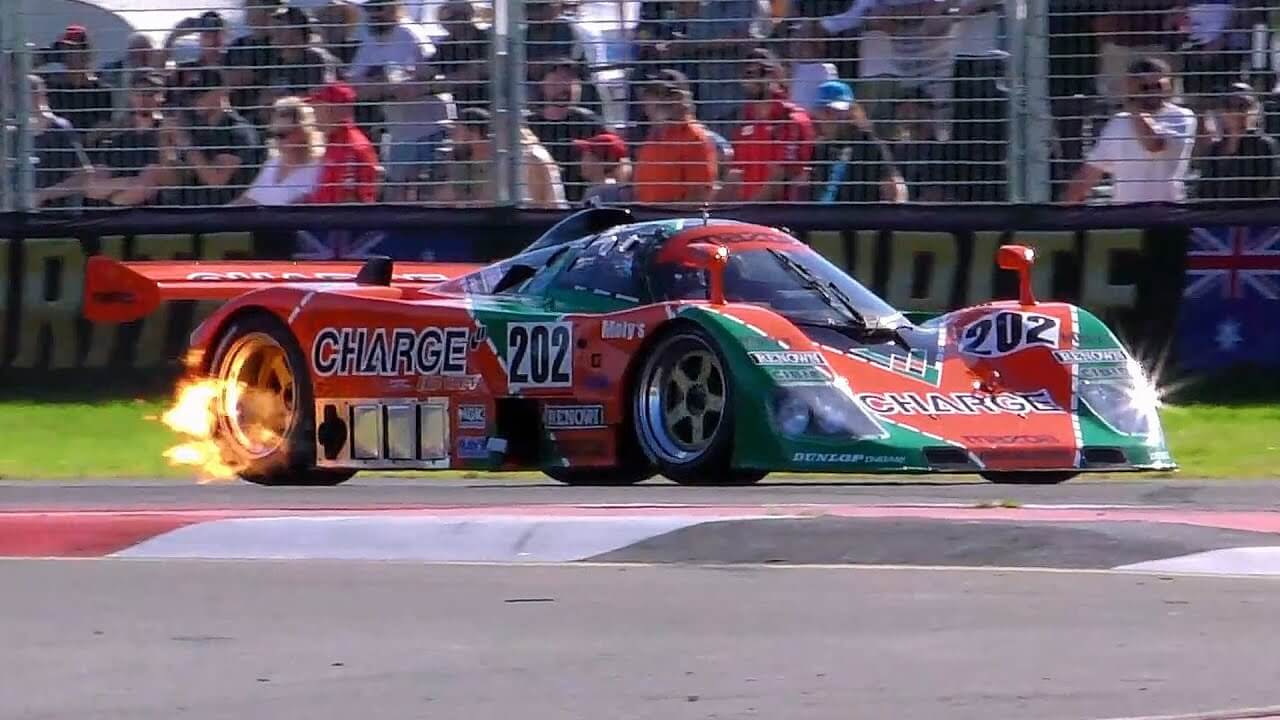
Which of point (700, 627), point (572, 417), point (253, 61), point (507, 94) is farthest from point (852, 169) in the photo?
point (700, 627)

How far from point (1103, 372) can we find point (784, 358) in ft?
4.57

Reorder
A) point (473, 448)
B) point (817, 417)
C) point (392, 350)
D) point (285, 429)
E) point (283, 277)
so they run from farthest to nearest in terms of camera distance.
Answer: point (283, 277), point (285, 429), point (392, 350), point (473, 448), point (817, 417)

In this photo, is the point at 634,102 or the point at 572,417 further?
the point at 634,102

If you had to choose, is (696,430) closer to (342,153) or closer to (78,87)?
(342,153)

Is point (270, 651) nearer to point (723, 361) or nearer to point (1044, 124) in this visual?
point (723, 361)

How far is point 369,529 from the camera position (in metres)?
7.11

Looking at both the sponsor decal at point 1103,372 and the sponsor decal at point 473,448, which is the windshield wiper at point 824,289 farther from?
the sponsor decal at point 473,448

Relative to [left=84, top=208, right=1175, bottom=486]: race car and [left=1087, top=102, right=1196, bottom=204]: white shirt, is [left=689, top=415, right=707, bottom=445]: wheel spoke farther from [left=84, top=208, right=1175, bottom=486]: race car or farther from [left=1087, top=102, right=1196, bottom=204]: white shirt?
[left=1087, top=102, right=1196, bottom=204]: white shirt

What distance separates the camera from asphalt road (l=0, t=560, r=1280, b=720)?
4.74 meters

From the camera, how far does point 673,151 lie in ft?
43.4

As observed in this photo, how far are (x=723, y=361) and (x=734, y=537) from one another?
204cm

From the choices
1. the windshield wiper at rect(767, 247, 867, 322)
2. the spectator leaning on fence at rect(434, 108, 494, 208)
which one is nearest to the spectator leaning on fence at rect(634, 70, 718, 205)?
the spectator leaning on fence at rect(434, 108, 494, 208)

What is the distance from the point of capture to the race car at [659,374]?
28.9ft

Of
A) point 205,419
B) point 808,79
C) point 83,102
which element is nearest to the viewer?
point 205,419
